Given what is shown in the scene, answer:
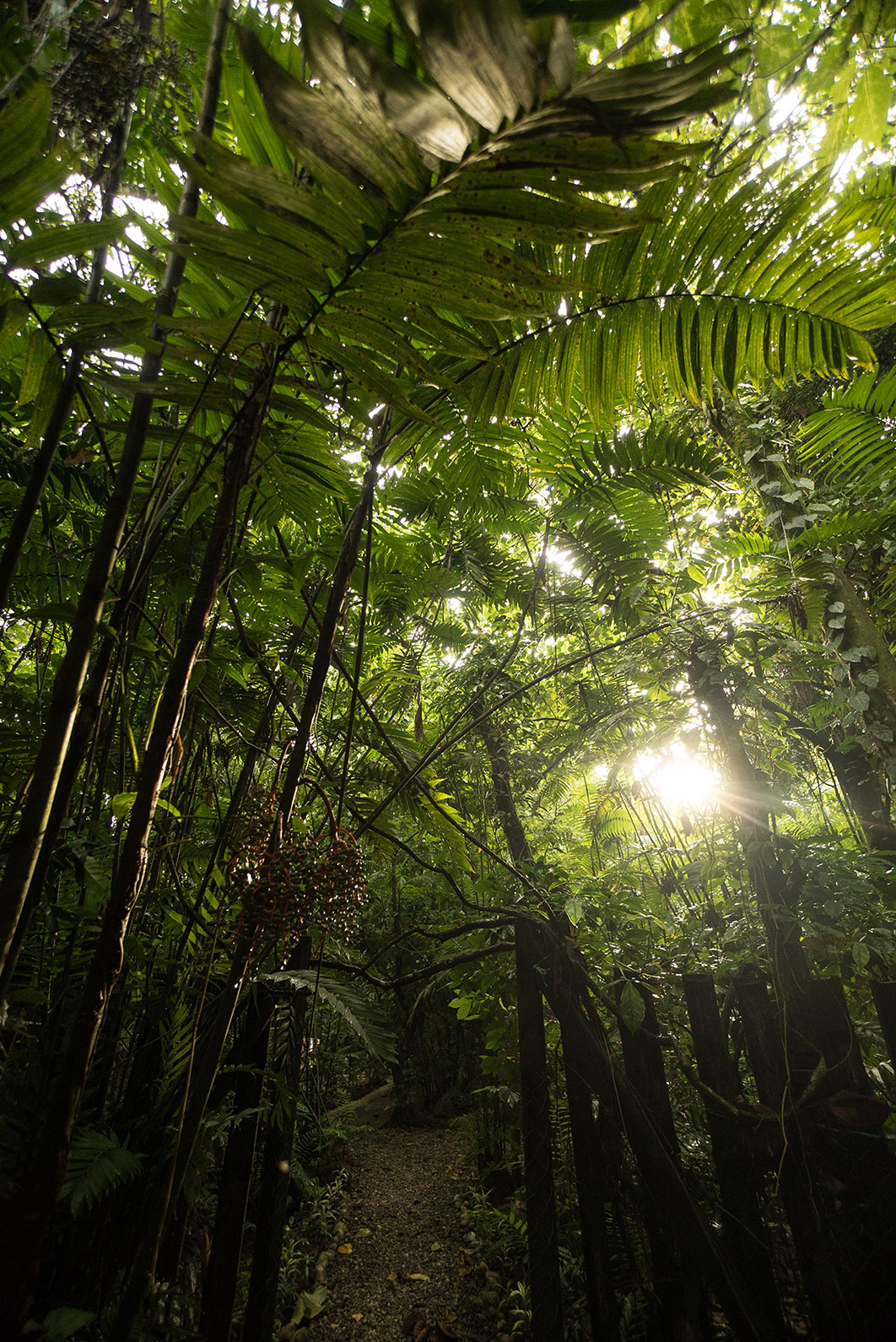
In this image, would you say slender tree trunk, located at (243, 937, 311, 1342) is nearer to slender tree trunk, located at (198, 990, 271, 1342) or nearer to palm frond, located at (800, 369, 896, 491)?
slender tree trunk, located at (198, 990, 271, 1342)

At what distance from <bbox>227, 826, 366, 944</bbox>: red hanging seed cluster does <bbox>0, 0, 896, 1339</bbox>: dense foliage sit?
10 mm

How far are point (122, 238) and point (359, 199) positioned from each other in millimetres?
391

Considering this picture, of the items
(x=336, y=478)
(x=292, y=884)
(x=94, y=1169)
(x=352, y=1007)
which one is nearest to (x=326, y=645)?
(x=292, y=884)

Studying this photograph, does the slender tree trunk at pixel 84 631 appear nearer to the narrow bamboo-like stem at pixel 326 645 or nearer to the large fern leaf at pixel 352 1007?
the narrow bamboo-like stem at pixel 326 645

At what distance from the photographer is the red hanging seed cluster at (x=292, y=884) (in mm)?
→ 1015

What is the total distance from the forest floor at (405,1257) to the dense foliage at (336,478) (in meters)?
1.34

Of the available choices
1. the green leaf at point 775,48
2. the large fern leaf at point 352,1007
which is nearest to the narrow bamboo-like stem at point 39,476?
the large fern leaf at point 352,1007

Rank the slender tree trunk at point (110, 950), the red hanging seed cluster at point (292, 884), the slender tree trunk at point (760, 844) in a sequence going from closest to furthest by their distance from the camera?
the slender tree trunk at point (110, 950) < the red hanging seed cluster at point (292, 884) < the slender tree trunk at point (760, 844)

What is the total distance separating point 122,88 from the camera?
1084 millimetres

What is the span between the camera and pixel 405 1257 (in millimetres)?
4633

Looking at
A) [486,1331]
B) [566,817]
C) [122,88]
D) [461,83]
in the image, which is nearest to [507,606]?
[566,817]

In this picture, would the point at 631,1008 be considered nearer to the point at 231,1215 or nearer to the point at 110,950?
the point at 231,1215

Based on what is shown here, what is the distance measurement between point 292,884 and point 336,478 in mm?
1080

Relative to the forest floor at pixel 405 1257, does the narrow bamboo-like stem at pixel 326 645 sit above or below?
above
